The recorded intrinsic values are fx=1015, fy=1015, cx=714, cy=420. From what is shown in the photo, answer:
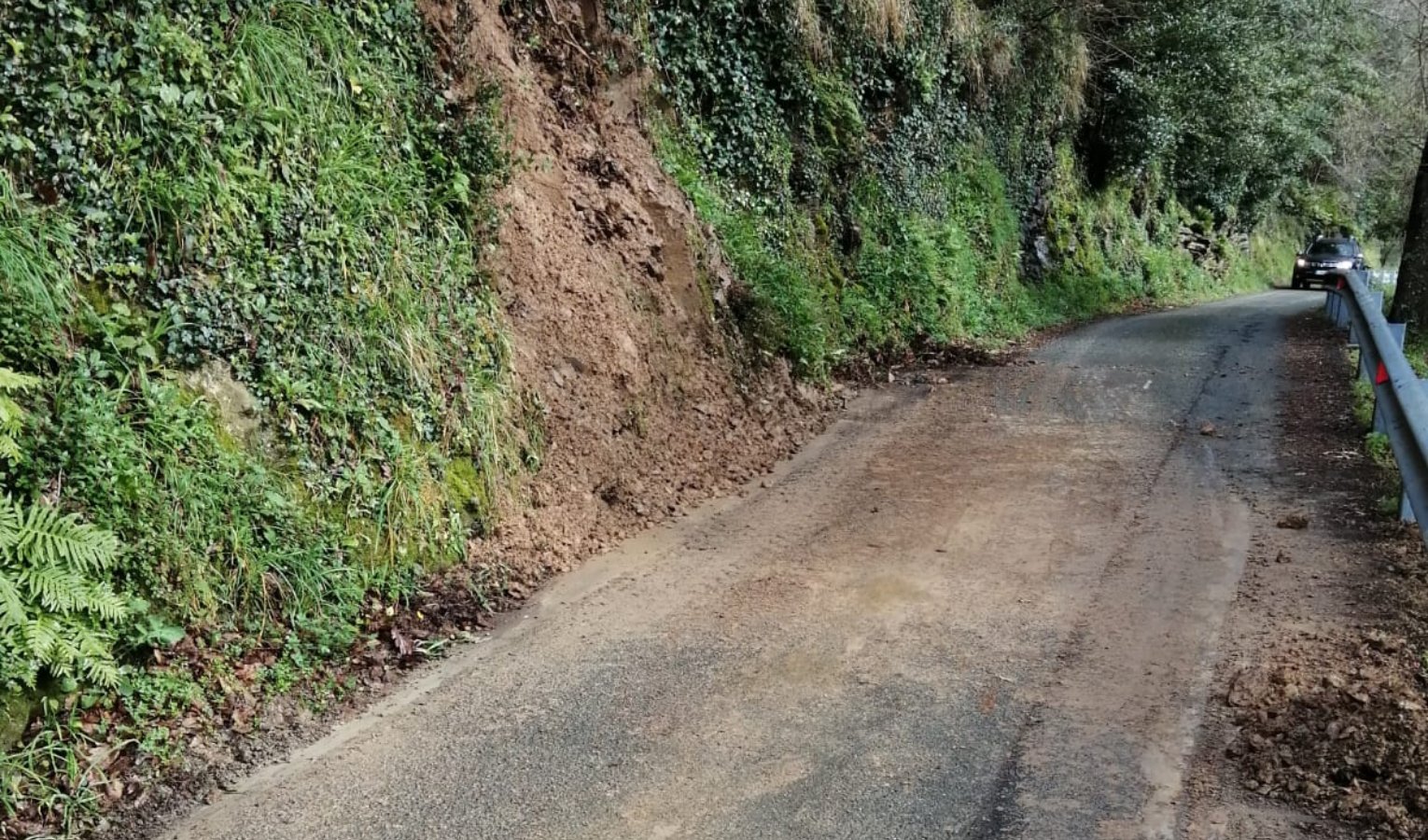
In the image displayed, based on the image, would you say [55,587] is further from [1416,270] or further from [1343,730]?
[1416,270]

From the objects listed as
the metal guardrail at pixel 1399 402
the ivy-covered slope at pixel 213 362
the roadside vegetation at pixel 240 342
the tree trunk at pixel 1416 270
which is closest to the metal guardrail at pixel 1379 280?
the tree trunk at pixel 1416 270

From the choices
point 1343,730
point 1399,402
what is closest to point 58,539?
point 1343,730

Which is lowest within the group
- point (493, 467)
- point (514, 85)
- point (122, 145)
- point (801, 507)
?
point (801, 507)

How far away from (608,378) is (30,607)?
4.33m

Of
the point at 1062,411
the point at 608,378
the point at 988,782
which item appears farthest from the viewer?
the point at 1062,411

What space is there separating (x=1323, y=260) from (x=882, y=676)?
32.1 metres

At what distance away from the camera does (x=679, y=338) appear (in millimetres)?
8695

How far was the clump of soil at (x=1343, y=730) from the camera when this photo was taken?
3371mm

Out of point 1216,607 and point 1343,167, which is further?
point 1343,167

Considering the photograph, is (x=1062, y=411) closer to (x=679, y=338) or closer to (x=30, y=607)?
(x=679, y=338)

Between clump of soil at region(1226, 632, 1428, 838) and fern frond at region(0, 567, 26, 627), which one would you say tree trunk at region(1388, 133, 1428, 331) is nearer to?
clump of soil at region(1226, 632, 1428, 838)

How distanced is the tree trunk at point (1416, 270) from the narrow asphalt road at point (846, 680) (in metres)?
7.89

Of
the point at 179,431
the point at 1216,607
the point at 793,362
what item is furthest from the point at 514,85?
the point at 1216,607

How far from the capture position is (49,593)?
3748 mm
